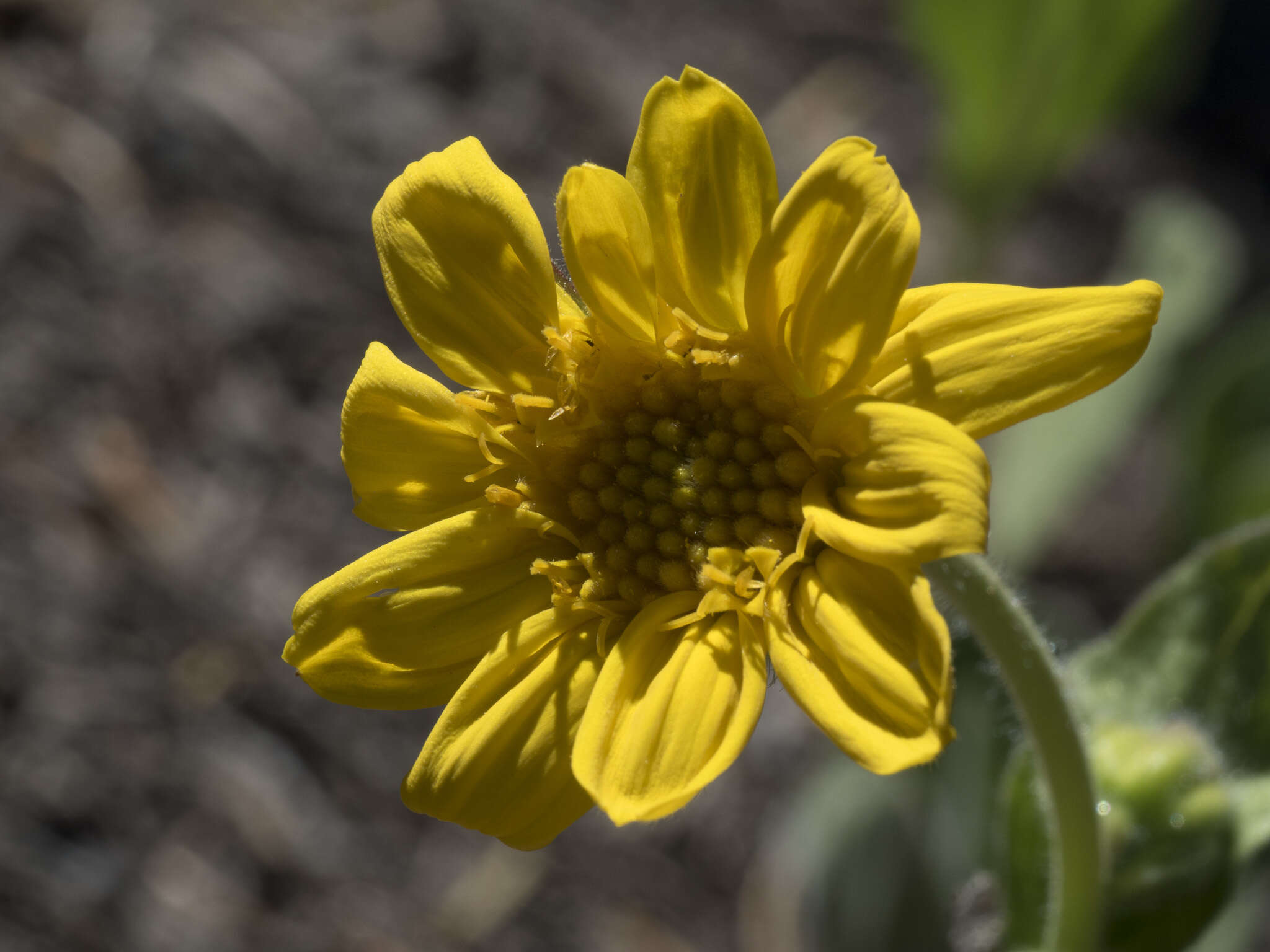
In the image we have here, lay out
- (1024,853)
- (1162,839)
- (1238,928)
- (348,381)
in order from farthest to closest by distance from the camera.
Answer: (348,381)
(1238,928)
(1024,853)
(1162,839)

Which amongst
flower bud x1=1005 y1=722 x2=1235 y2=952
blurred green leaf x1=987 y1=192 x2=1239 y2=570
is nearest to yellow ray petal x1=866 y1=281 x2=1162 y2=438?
flower bud x1=1005 y1=722 x2=1235 y2=952

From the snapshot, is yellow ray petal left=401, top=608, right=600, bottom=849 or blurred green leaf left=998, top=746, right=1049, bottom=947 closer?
yellow ray petal left=401, top=608, right=600, bottom=849

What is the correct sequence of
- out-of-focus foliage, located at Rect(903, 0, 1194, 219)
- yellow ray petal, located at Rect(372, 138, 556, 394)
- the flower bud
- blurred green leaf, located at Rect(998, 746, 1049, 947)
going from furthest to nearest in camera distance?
out-of-focus foliage, located at Rect(903, 0, 1194, 219), blurred green leaf, located at Rect(998, 746, 1049, 947), the flower bud, yellow ray petal, located at Rect(372, 138, 556, 394)

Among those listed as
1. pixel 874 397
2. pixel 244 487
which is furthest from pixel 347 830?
pixel 874 397

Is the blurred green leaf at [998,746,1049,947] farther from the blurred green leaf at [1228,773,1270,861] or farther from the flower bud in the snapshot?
the blurred green leaf at [1228,773,1270,861]

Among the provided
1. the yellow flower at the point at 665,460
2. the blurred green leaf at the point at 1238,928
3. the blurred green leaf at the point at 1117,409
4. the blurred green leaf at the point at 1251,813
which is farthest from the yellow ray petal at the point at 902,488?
the blurred green leaf at the point at 1117,409

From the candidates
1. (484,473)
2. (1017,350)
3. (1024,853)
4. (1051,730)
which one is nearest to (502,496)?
(484,473)

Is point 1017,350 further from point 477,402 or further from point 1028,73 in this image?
point 1028,73
